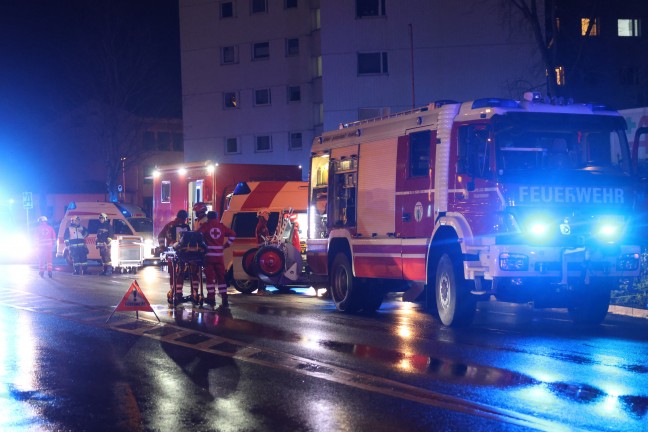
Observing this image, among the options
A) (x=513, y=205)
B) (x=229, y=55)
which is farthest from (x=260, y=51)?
(x=513, y=205)

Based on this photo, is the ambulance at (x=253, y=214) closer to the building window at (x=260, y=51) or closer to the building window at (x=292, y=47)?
the building window at (x=292, y=47)

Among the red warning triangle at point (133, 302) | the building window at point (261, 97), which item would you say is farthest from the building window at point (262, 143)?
the red warning triangle at point (133, 302)

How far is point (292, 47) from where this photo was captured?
179 feet

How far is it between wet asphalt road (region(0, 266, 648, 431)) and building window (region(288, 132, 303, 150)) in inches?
1485

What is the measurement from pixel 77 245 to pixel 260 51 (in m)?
26.4

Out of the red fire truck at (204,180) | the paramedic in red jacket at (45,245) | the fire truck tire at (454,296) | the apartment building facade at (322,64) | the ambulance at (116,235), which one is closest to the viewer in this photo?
the fire truck tire at (454,296)

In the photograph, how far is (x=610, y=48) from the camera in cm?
6234

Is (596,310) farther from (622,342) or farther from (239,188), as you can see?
(239,188)

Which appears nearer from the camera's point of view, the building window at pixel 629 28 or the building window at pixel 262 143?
the building window at pixel 262 143

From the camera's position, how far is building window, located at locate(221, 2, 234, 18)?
185 feet

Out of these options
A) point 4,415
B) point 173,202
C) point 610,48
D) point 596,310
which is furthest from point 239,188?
point 610,48

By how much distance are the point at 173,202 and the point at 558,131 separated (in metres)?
16.7

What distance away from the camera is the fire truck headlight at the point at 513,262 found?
1327 centimetres

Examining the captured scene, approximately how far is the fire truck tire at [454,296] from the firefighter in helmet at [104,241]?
60.0 ft
